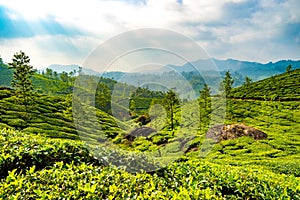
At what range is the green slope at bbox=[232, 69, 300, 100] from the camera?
2458 inches

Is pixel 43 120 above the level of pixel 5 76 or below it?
below

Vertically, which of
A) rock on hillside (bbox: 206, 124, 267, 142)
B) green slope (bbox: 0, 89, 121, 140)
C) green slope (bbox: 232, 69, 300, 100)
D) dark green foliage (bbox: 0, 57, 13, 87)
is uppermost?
dark green foliage (bbox: 0, 57, 13, 87)

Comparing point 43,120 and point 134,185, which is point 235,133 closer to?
point 43,120

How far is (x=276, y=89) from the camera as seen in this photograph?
69.5m

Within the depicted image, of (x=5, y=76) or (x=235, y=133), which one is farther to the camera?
(x=5, y=76)

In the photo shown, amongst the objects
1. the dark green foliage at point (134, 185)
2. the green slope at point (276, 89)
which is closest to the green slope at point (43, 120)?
the dark green foliage at point (134, 185)

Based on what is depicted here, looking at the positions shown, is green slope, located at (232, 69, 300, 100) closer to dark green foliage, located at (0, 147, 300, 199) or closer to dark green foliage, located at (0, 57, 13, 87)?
dark green foliage, located at (0, 147, 300, 199)

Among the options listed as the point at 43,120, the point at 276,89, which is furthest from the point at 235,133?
the point at 276,89

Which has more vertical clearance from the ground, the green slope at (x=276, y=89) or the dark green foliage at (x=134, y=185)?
the green slope at (x=276, y=89)

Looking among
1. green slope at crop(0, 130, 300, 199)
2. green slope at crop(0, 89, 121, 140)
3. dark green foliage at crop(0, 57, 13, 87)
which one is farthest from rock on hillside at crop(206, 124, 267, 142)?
dark green foliage at crop(0, 57, 13, 87)

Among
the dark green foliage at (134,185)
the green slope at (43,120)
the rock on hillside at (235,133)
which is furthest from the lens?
the rock on hillside at (235,133)

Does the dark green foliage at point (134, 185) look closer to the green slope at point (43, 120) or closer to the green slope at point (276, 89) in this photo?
the green slope at point (43, 120)

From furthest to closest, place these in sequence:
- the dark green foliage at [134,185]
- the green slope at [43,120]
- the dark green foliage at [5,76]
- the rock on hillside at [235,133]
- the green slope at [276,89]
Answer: the dark green foliage at [5,76] < the green slope at [276,89] < the rock on hillside at [235,133] < the green slope at [43,120] < the dark green foliage at [134,185]

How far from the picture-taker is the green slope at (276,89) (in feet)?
205
